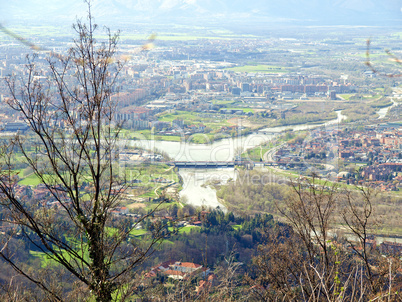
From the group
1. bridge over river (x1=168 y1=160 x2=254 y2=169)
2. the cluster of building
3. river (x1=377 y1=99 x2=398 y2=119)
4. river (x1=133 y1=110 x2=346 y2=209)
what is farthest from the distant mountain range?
river (x1=377 y1=99 x2=398 y2=119)

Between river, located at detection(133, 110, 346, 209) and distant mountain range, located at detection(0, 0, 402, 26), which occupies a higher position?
distant mountain range, located at detection(0, 0, 402, 26)

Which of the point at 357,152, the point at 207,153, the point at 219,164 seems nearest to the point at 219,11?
→ the point at 207,153

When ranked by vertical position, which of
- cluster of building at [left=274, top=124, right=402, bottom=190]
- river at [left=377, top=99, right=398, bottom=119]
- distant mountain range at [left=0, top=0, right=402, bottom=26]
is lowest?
cluster of building at [left=274, top=124, right=402, bottom=190]

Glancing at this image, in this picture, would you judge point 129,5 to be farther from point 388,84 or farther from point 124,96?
point 388,84

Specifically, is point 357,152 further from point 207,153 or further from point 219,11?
point 219,11

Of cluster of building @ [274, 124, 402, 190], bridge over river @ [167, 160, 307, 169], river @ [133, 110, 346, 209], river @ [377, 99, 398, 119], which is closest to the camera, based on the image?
river @ [133, 110, 346, 209]

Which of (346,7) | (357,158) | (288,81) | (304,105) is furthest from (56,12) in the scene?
(346,7)

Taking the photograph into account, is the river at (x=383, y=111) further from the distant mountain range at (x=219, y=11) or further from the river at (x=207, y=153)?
the distant mountain range at (x=219, y=11)

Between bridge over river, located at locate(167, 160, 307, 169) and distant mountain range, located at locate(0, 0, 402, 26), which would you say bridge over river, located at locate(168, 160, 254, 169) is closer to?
bridge over river, located at locate(167, 160, 307, 169)

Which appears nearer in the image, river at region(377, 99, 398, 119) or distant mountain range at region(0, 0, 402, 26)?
river at region(377, 99, 398, 119)
